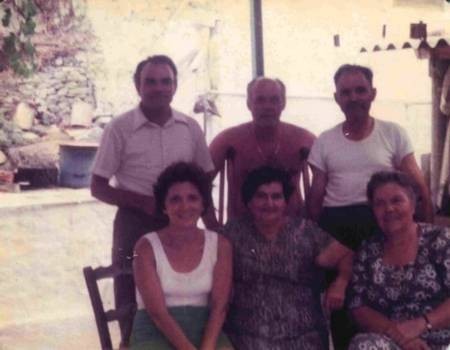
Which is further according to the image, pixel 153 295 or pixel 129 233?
pixel 129 233

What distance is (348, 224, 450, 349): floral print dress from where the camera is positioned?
2.41m

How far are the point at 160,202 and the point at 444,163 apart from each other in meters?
2.55

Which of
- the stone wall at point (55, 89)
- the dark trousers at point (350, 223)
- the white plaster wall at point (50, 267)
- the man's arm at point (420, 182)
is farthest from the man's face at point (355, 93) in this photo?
the stone wall at point (55, 89)

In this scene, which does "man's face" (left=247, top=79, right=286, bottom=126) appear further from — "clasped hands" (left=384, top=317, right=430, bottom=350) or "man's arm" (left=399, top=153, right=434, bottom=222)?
"clasped hands" (left=384, top=317, right=430, bottom=350)

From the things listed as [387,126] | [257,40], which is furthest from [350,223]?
[257,40]

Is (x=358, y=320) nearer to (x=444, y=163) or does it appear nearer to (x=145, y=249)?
(x=145, y=249)

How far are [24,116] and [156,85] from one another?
107 inches

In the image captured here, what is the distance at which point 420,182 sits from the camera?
2857 millimetres

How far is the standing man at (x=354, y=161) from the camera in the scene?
2.88 m

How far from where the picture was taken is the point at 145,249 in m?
2.51

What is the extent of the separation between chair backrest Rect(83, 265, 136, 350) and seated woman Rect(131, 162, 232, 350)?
0.48 feet

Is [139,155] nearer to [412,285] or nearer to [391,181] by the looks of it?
[391,181]

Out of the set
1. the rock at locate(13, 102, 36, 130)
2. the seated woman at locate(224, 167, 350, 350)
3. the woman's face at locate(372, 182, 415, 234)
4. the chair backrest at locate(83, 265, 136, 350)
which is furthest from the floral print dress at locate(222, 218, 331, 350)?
the rock at locate(13, 102, 36, 130)

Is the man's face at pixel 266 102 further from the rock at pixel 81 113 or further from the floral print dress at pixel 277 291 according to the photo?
the rock at pixel 81 113
